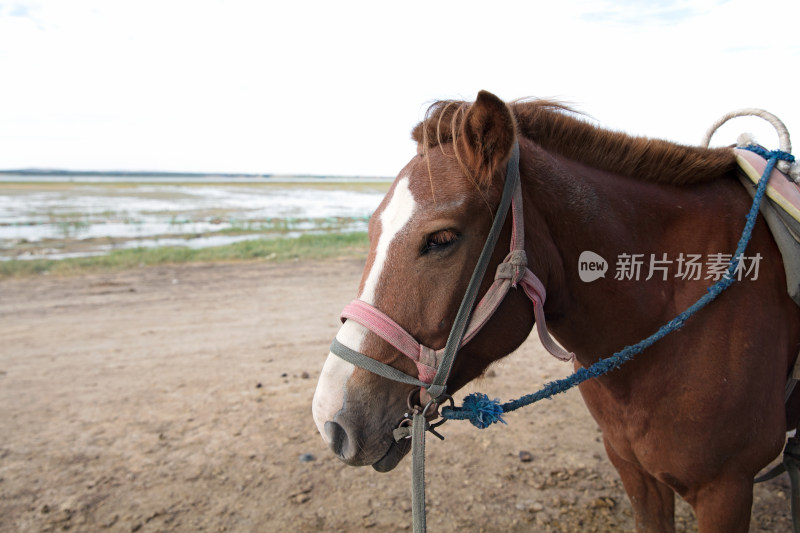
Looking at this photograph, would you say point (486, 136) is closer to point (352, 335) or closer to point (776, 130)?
point (352, 335)

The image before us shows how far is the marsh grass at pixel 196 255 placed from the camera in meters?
11.4

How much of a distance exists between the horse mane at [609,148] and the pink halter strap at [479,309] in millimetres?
412

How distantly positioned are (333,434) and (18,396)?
5.07m

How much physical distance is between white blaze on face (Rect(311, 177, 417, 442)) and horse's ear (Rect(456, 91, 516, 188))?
0.26 m

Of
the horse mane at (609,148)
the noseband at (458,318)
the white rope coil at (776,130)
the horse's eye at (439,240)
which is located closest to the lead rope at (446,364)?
the noseband at (458,318)

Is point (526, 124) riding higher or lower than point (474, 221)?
higher

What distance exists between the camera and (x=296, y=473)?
3.73 meters

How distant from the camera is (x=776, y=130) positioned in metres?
2.21

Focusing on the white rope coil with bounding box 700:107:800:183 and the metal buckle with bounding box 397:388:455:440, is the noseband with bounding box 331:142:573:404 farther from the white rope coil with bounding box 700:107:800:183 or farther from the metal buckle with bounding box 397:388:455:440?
the white rope coil with bounding box 700:107:800:183

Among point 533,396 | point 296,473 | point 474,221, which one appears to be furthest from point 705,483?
point 296,473

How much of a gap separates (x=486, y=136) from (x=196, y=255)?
1331 centimetres

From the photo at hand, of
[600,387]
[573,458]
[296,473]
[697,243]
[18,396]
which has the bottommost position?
[18,396]

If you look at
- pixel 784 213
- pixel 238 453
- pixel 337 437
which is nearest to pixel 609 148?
pixel 784 213

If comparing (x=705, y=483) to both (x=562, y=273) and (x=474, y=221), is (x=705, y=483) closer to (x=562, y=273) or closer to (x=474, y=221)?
(x=562, y=273)
